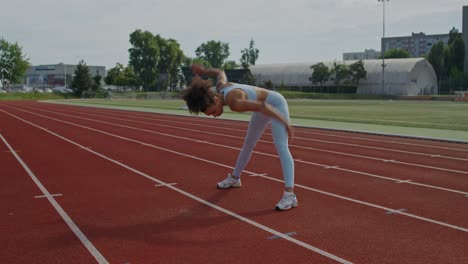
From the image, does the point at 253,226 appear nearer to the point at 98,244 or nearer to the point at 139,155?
the point at 98,244

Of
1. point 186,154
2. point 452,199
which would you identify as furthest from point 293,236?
point 186,154

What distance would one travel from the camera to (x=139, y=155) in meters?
10.5

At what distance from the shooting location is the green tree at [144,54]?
3794 inches

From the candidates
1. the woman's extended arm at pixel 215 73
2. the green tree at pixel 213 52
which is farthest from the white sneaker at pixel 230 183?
the green tree at pixel 213 52

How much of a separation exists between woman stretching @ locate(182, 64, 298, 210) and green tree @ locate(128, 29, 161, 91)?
9331 centimetres

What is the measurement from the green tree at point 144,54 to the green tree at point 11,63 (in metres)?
22.2

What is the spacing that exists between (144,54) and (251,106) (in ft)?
313

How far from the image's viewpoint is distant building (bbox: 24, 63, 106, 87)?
151500 millimetres

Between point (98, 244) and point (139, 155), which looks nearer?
point (98, 244)

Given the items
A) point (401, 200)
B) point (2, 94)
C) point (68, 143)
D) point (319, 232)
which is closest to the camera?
point (319, 232)

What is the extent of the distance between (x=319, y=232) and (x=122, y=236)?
2.00 meters

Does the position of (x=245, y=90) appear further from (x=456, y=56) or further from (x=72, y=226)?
(x=456, y=56)

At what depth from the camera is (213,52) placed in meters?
133

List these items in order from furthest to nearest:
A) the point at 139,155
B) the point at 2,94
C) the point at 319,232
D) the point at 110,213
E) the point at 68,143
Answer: the point at 2,94
the point at 68,143
the point at 139,155
the point at 110,213
the point at 319,232
